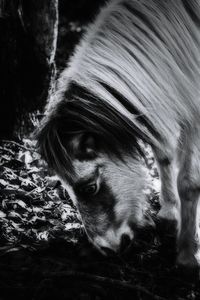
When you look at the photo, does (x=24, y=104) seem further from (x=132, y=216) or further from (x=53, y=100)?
(x=132, y=216)

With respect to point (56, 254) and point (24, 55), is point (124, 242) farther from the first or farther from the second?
point (24, 55)

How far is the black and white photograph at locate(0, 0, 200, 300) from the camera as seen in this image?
44.1 inches

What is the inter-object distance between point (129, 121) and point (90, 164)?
7.9 inches

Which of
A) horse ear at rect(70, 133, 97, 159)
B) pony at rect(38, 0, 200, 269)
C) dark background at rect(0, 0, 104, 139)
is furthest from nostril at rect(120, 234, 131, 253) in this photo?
dark background at rect(0, 0, 104, 139)

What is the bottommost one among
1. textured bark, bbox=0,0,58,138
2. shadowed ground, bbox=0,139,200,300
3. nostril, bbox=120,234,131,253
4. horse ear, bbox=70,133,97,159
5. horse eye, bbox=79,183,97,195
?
shadowed ground, bbox=0,139,200,300

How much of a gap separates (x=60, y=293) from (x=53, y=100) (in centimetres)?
56

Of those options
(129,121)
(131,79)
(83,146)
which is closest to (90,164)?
(83,146)

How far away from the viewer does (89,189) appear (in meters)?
1.16

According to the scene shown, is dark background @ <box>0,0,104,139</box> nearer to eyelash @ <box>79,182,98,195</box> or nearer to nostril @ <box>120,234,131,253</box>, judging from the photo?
eyelash @ <box>79,182,98,195</box>

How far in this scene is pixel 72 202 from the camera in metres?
1.15

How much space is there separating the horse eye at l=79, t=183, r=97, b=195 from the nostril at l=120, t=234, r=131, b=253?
159 mm

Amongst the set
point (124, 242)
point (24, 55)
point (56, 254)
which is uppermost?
point (24, 55)

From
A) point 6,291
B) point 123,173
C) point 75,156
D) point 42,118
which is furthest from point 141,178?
point 6,291

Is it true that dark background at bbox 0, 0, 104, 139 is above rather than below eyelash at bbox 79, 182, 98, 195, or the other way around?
above
